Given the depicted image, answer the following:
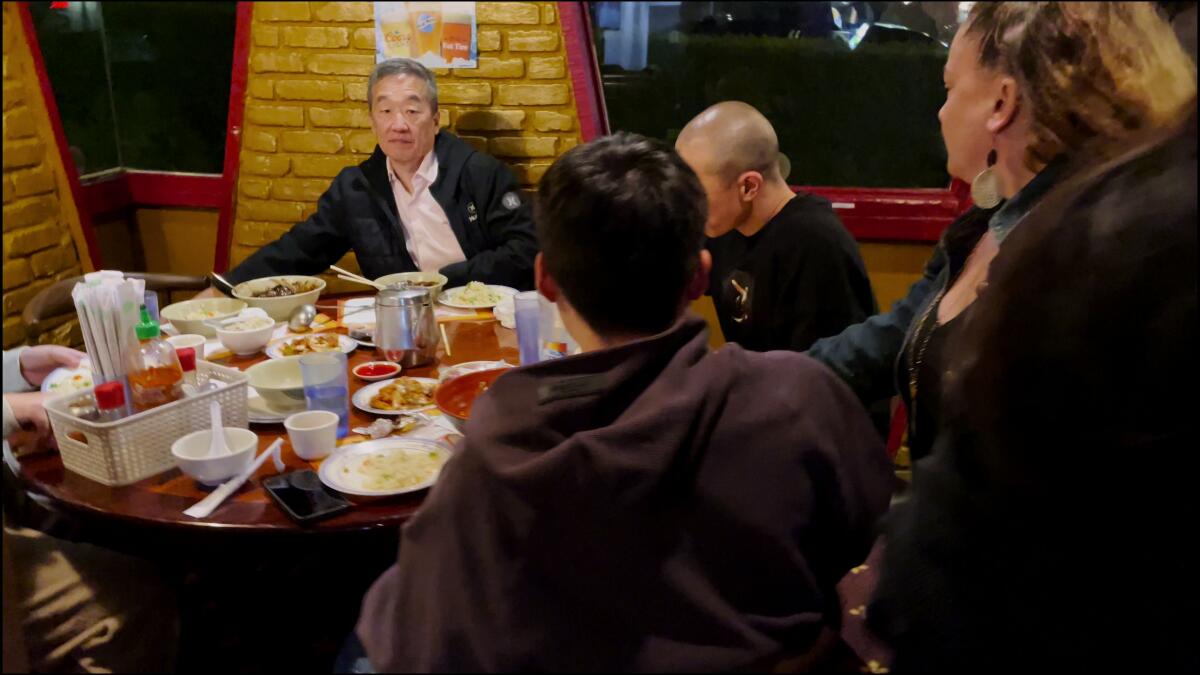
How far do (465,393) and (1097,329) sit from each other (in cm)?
115

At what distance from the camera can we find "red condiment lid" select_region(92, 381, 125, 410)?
1.32 m

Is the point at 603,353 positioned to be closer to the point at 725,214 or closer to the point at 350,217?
the point at 725,214

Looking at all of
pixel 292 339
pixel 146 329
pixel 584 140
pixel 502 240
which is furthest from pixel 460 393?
pixel 584 140

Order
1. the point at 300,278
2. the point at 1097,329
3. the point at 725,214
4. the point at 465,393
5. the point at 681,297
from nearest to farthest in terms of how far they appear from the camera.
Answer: the point at 1097,329 < the point at 681,297 < the point at 465,393 < the point at 725,214 < the point at 300,278

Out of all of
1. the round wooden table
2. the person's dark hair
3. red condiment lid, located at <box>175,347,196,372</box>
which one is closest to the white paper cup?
the round wooden table

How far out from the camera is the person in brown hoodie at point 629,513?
35.9 inches

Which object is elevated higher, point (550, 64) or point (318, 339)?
point (550, 64)

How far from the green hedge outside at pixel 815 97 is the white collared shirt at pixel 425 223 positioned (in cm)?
80

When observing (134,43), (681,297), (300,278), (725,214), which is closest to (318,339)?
(300,278)

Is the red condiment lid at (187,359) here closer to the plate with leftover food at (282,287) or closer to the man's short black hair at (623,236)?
the plate with leftover food at (282,287)

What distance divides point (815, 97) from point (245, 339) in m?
2.50

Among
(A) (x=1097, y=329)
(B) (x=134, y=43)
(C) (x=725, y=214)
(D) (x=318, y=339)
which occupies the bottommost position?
(D) (x=318, y=339)

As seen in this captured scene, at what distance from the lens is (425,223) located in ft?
9.98

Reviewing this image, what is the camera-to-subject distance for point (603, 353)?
95cm
